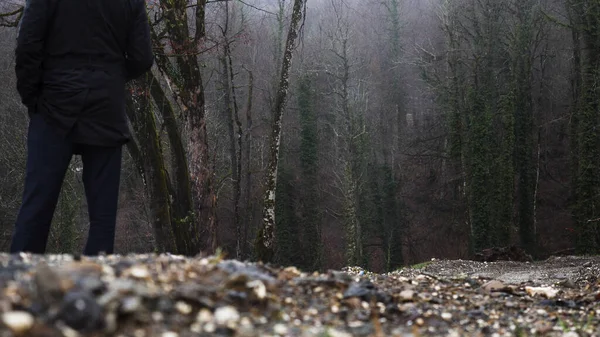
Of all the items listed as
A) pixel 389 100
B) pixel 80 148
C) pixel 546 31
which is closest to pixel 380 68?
pixel 389 100

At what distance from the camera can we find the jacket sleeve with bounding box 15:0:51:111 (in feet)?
12.1

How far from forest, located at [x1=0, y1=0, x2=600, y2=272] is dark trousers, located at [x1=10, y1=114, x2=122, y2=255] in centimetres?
688

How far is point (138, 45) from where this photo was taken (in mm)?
4305

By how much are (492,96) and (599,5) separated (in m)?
9.21

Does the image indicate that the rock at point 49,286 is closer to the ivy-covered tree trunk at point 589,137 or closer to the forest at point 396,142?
the forest at point 396,142

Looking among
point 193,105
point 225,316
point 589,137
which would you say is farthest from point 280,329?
point 589,137

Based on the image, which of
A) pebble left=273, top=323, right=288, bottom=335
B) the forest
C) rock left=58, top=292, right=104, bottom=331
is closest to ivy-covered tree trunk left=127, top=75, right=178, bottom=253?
the forest

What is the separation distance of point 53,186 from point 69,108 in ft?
1.70

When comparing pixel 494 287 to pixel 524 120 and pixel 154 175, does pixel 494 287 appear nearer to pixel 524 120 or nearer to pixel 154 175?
pixel 154 175

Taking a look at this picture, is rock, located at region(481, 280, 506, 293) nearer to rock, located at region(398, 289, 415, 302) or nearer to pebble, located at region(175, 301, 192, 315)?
rock, located at region(398, 289, 415, 302)

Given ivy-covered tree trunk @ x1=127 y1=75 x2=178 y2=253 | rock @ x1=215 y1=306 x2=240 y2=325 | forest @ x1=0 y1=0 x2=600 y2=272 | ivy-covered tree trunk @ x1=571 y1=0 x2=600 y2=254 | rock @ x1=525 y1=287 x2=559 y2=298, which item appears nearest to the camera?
rock @ x1=215 y1=306 x2=240 y2=325

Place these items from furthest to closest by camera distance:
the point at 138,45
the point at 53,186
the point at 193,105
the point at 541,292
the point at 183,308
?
the point at 193,105, the point at 138,45, the point at 541,292, the point at 53,186, the point at 183,308

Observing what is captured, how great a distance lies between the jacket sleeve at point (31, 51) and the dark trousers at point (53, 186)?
0.18 metres

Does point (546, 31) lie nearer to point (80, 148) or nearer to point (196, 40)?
point (196, 40)
